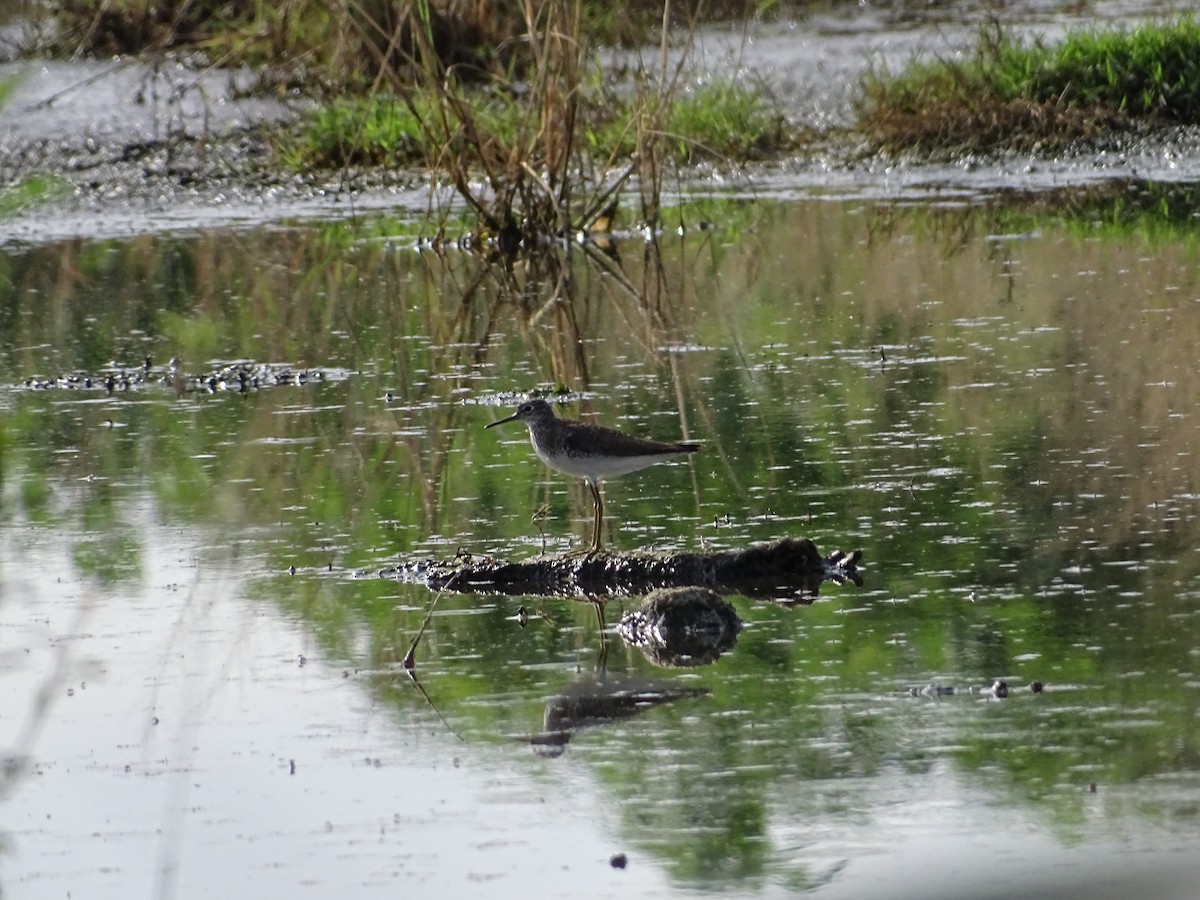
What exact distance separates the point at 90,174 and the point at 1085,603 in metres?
12.3

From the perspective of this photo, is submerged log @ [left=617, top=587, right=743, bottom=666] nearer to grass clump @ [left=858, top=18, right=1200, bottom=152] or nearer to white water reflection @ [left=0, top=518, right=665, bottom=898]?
white water reflection @ [left=0, top=518, right=665, bottom=898]

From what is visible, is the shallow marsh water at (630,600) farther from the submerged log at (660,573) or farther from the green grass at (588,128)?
the green grass at (588,128)

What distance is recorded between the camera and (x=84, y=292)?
12266 millimetres

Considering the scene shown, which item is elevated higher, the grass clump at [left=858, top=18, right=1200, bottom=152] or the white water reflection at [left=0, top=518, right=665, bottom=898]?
the grass clump at [left=858, top=18, right=1200, bottom=152]

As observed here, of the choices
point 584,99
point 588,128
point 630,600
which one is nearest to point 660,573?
point 630,600

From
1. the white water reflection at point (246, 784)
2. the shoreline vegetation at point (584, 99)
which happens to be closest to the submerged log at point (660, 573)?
the white water reflection at point (246, 784)

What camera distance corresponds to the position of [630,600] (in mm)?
5980

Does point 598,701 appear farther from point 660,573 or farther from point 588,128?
point 588,128

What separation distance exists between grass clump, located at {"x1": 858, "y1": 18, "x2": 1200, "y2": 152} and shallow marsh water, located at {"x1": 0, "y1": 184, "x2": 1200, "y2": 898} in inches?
125

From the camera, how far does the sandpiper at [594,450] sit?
643cm

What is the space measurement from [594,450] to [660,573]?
520mm

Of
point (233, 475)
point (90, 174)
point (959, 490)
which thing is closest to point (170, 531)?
point (233, 475)

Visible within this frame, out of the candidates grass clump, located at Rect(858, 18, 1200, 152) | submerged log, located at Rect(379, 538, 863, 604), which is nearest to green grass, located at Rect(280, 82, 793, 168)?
grass clump, located at Rect(858, 18, 1200, 152)

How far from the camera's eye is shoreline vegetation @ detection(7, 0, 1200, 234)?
12.2 metres
